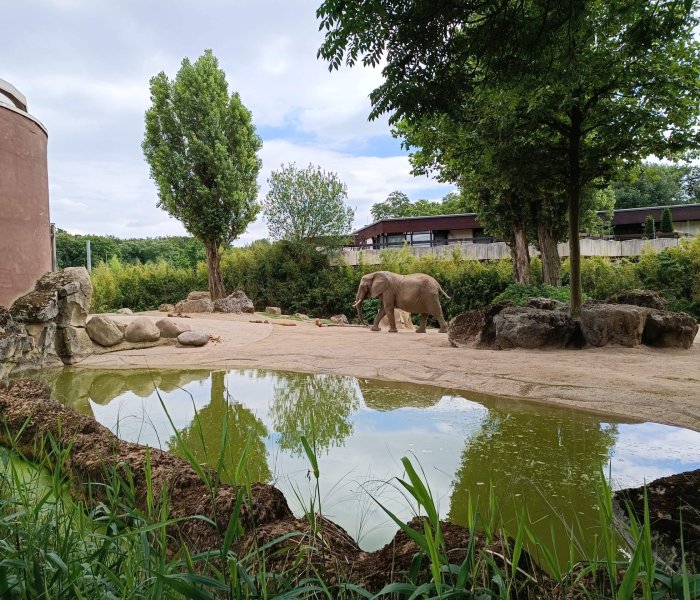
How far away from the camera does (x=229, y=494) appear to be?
78.2 inches

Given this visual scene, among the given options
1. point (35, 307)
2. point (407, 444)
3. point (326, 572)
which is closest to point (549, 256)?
point (407, 444)

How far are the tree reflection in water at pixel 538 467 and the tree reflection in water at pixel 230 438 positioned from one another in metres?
1.28

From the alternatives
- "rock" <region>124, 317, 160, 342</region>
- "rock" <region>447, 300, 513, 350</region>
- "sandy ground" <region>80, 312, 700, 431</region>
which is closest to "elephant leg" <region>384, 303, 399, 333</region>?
"sandy ground" <region>80, 312, 700, 431</region>

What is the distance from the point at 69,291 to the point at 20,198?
1774 millimetres

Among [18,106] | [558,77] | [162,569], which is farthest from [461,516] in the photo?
[18,106]

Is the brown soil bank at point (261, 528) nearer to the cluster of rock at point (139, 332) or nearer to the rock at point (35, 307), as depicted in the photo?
the rock at point (35, 307)

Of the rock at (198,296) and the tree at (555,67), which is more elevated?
the tree at (555,67)

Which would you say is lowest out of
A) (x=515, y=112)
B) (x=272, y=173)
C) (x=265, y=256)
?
(x=265, y=256)

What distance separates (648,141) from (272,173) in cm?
1498

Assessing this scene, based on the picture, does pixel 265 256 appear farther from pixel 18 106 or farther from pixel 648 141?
pixel 648 141

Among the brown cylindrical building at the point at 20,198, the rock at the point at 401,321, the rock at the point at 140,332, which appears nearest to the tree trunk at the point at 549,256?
the rock at the point at 401,321

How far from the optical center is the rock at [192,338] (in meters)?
10.3

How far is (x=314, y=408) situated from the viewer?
17.3 ft

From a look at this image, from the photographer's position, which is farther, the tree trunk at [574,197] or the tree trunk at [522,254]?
the tree trunk at [522,254]
